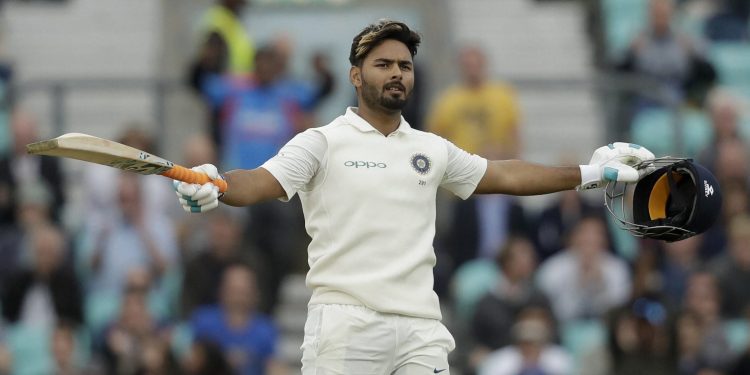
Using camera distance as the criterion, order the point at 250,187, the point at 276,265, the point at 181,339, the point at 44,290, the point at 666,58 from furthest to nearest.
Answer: the point at 666,58 → the point at 276,265 → the point at 44,290 → the point at 181,339 → the point at 250,187

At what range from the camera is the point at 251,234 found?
13.1m

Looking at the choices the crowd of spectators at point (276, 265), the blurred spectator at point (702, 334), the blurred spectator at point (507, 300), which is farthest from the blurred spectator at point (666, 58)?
the blurred spectator at point (507, 300)

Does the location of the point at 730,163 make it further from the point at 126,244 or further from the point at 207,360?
the point at 126,244

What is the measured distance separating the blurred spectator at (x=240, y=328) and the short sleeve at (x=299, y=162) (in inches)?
198

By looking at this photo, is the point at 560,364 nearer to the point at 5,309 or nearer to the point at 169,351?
the point at 169,351

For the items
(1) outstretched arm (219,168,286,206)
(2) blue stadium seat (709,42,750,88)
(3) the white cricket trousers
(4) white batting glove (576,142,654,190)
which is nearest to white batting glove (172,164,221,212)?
(1) outstretched arm (219,168,286,206)

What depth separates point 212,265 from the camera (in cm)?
1259

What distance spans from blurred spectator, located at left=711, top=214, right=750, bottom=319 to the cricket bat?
6.76 metres

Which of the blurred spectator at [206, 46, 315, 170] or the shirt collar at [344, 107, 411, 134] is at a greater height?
the shirt collar at [344, 107, 411, 134]

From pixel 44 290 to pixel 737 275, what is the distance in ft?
17.0

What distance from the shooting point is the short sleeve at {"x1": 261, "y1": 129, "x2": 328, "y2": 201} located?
7129mm

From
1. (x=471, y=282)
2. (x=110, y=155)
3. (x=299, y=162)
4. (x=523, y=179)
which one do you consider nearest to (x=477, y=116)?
(x=471, y=282)

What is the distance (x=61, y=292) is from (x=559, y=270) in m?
3.70

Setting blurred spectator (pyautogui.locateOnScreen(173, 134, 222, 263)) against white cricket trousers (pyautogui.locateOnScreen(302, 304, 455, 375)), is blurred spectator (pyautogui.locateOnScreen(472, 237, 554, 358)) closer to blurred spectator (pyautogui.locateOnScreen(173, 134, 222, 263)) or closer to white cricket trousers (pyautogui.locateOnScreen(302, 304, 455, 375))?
blurred spectator (pyautogui.locateOnScreen(173, 134, 222, 263))
